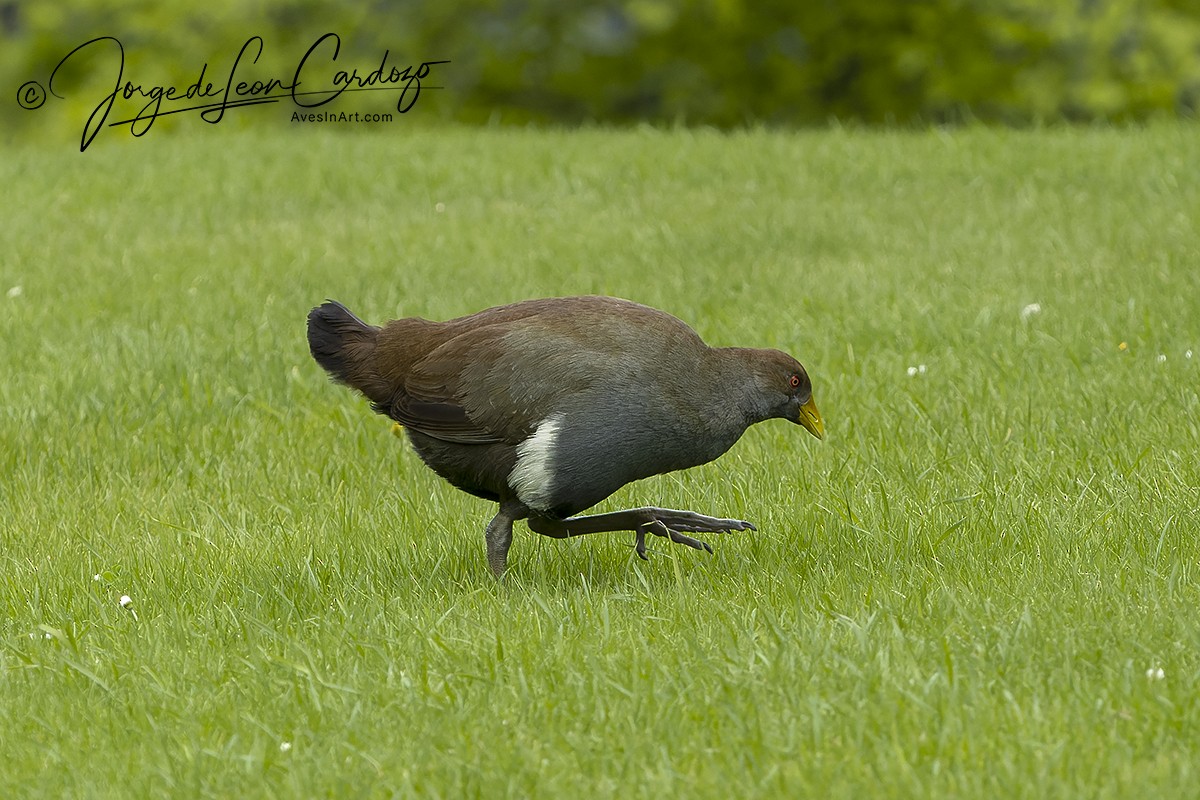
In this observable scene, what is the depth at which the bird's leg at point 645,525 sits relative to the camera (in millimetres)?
4660

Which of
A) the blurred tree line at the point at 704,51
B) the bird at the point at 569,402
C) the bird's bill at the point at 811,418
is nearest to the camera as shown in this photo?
the bird at the point at 569,402

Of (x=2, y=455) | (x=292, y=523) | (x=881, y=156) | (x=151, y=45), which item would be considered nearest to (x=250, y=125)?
(x=151, y=45)

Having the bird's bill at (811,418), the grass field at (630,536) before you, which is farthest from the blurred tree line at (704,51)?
the bird's bill at (811,418)

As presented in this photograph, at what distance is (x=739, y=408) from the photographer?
4594 millimetres

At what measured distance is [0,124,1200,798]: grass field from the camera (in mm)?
3330

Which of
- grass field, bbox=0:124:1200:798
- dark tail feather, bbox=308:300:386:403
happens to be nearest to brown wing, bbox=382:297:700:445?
dark tail feather, bbox=308:300:386:403

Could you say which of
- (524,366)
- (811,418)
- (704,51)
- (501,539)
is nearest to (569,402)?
(524,366)

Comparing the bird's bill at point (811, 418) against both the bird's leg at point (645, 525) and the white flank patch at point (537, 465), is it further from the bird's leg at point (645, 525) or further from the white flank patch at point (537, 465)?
the white flank patch at point (537, 465)

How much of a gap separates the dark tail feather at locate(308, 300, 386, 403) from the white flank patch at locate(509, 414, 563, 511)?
654 mm

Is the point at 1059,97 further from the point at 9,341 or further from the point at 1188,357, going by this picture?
the point at 9,341

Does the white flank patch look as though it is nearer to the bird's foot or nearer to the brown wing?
the brown wing

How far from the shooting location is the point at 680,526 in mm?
4699

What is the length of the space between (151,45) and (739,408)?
44.1 ft

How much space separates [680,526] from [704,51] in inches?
499
